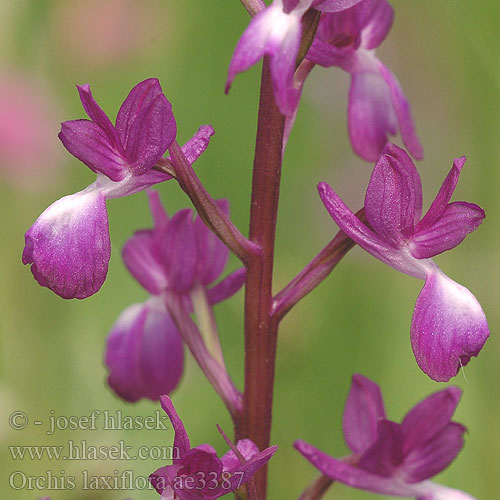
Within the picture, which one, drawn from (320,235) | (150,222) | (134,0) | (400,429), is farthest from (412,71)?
(400,429)

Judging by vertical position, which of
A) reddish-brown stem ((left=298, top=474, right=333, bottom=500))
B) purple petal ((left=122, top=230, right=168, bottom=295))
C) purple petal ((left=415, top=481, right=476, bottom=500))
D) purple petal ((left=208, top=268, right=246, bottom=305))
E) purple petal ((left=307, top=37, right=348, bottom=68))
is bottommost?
purple petal ((left=415, top=481, right=476, bottom=500))

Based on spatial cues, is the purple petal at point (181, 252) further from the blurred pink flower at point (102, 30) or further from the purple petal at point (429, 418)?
the blurred pink flower at point (102, 30)

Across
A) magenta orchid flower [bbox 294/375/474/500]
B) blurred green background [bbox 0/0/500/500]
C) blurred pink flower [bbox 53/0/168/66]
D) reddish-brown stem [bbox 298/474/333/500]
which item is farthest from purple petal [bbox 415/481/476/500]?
blurred pink flower [bbox 53/0/168/66]

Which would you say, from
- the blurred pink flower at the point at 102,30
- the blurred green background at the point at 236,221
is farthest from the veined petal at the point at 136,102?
the blurred pink flower at the point at 102,30

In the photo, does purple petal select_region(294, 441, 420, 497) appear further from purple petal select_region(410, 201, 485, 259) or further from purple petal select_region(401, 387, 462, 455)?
purple petal select_region(410, 201, 485, 259)

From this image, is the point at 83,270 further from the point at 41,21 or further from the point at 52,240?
the point at 41,21
